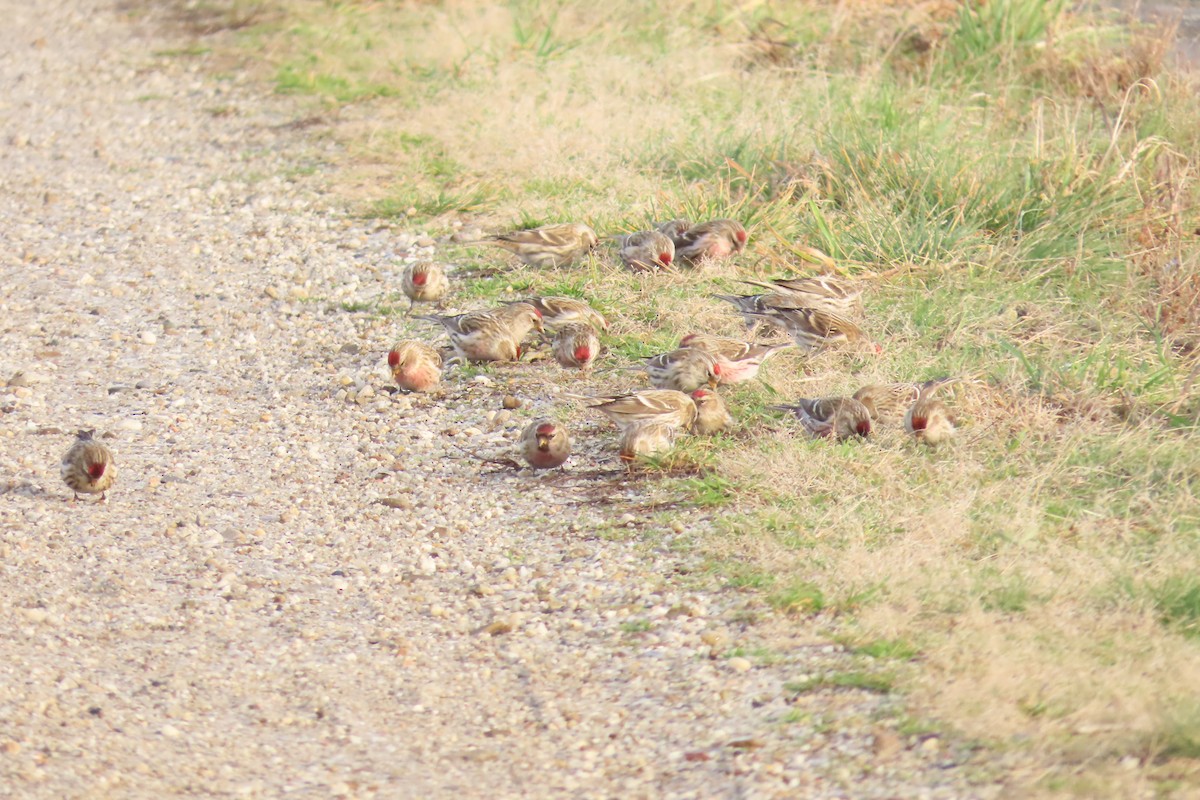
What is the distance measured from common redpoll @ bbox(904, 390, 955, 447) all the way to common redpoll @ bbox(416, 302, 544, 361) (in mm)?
2471

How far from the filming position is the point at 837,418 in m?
6.84

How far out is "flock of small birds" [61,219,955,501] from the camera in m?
6.83

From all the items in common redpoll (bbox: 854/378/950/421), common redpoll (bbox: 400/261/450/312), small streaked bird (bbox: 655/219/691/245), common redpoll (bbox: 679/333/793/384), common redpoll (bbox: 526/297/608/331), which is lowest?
common redpoll (bbox: 400/261/450/312)

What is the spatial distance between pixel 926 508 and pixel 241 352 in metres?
4.45

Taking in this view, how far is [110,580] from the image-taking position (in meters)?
6.01

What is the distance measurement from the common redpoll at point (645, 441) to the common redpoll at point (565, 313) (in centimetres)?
156

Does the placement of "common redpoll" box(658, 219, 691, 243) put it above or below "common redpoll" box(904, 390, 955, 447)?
below

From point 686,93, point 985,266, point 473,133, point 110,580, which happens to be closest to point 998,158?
point 985,266

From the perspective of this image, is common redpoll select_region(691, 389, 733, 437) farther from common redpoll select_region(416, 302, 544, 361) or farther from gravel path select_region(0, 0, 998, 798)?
common redpoll select_region(416, 302, 544, 361)

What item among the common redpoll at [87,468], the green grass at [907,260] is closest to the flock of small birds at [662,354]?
the common redpoll at [87,468]

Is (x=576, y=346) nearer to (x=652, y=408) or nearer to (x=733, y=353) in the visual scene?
(x=733, y=353)

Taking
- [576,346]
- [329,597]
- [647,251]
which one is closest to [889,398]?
[576,346]

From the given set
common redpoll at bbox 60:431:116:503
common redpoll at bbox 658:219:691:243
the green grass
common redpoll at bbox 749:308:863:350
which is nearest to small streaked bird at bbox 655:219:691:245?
common redpoll at bbox 658:219:691:243

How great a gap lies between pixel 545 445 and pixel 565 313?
174 centimetres
